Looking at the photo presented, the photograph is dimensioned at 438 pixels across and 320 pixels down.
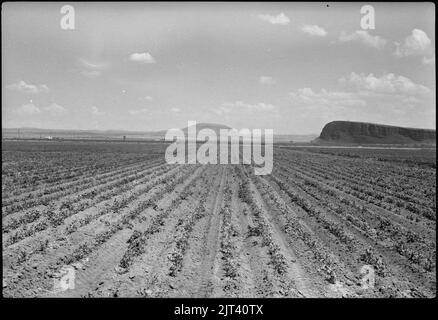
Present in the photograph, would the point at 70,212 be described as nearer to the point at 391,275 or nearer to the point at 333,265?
the point at 333,265

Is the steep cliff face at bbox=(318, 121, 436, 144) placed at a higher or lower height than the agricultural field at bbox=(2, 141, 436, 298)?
higher

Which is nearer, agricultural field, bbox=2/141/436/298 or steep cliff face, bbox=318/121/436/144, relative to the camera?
agricultural field, bbox=2/141/436/298

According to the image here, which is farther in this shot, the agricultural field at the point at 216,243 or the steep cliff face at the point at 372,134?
the steep cliff face at the point at 372,134

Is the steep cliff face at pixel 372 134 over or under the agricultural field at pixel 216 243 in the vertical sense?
over
